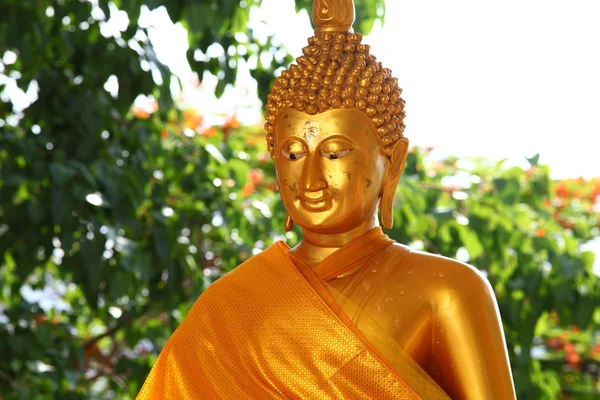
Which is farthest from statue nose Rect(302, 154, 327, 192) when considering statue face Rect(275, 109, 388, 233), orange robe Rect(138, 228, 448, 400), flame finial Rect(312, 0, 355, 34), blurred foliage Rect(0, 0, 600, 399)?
blurred foliage Rect(0, 0, 600, 399)

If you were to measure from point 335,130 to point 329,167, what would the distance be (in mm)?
56

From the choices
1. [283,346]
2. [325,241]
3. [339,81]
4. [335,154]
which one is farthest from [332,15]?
[283,346]

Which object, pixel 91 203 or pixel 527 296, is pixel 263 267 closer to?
pixel 91 203

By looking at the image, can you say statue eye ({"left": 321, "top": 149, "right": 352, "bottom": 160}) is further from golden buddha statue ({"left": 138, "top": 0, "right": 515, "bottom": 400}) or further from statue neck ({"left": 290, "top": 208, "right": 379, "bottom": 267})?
statue neck ({"left": 290, "top": 208, "right": 379, "bottom": 267})

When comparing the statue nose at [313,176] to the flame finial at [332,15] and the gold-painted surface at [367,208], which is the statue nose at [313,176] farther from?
the flame finial at [332,15]

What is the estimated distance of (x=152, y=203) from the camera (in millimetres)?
3020

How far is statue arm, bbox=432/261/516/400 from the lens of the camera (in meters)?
1.50

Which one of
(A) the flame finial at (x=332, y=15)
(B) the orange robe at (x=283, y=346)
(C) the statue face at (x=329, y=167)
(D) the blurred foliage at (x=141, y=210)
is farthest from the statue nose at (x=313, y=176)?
(D) the blurred foliage at (x=141, y=210)

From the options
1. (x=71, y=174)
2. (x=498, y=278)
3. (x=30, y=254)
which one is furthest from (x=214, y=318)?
(x=498, y=278)

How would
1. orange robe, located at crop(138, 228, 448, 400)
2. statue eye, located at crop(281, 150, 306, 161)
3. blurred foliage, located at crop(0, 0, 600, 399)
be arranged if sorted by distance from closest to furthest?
1. orange robe, located at crop(138, 228, 448, 400)
2. statue eye, located at crop(281, 150, 306, 161)
3. blurred foliage, located at crop(0, 0, 600, 399)

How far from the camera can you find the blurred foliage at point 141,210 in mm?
2682

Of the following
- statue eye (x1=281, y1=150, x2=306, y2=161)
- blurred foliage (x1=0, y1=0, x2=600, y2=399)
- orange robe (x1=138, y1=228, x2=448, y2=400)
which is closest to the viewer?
orange robe (x1=138, y1=228, x2=448, y2=400)

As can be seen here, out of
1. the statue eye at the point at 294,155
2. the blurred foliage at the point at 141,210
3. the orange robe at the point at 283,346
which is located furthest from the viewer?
the blurred foliage at the point at 141,210

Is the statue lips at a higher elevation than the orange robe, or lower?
higher
